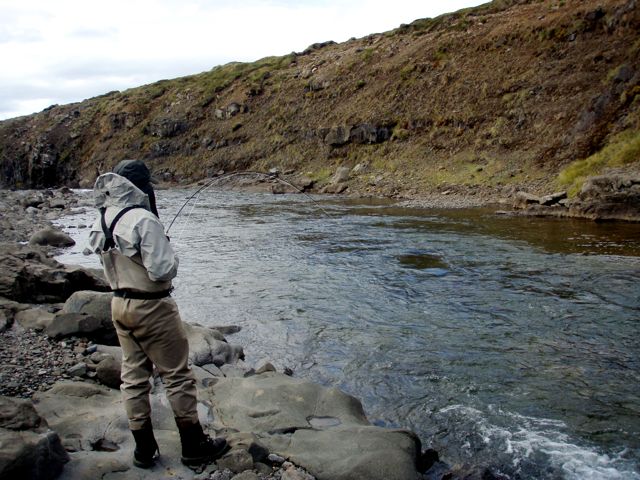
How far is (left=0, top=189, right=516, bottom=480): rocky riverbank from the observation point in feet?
13.0

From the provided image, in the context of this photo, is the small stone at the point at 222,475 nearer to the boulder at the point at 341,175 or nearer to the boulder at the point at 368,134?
the boulder at the point at 341,175

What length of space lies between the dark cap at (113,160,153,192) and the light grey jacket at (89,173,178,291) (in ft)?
0.37

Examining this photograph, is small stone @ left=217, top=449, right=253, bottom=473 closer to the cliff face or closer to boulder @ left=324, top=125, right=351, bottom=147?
the cliff face

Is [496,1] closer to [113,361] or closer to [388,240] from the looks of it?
[388,240]

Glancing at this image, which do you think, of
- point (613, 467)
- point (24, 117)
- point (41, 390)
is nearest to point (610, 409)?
point (613, 467)

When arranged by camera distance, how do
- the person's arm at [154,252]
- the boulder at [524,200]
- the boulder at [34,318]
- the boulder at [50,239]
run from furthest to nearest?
the boulder at [524,200] → the boulder at [50,239] → the boulder at [34,318] → the person's arm at [154,252]

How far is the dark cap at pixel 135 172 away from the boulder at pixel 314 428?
257 cm

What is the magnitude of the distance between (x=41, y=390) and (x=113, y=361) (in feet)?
2.69

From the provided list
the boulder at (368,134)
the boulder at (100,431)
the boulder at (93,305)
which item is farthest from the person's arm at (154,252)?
the boulder at (368,134)

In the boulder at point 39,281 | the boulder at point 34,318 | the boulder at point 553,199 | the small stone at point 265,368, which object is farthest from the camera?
the boulder at point 553,199

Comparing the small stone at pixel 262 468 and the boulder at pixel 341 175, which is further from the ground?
the boulder at pixel 341 175

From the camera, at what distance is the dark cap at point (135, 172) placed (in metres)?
4.36

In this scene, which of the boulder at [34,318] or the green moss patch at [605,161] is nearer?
the boulder at [34,318]

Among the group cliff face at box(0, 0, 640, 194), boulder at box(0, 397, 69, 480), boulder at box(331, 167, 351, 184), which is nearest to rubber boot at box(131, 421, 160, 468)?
boulder at box(0, 397, 69, 480)
